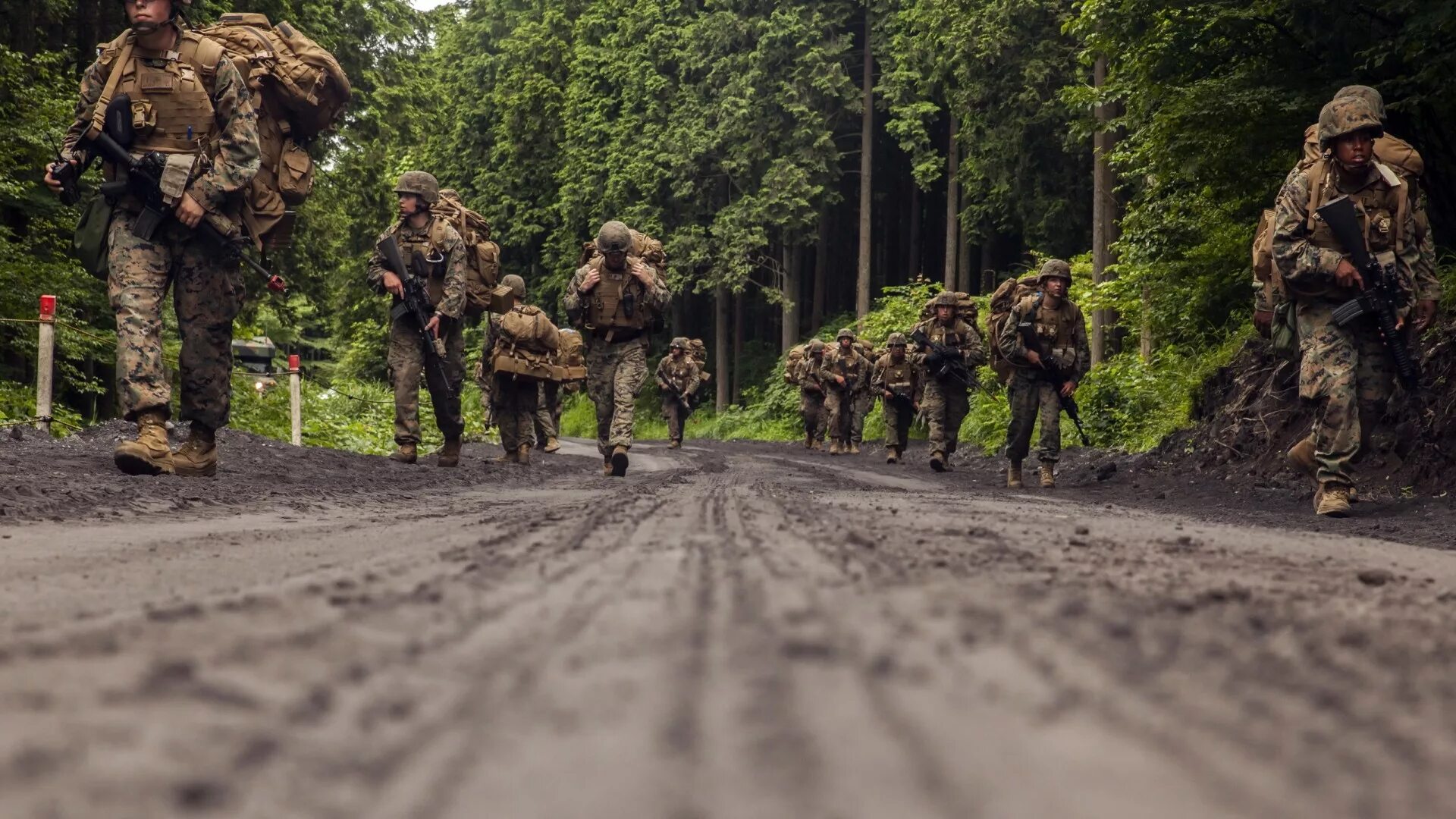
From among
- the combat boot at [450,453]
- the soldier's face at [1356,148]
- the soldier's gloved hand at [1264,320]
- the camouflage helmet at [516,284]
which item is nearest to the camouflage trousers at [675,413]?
the camouflage helmet at [516,284]

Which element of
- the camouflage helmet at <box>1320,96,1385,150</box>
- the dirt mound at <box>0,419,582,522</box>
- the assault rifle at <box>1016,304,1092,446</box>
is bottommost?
the dirt mound at <box>0,419,582,522</box>

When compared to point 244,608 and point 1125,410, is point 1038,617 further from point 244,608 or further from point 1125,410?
point 1125,410

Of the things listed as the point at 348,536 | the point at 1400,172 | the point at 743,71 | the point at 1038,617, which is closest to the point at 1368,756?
the point at 1038,617

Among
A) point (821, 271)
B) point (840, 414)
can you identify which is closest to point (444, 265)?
point (840, 414)

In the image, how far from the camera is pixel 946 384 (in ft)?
49.3

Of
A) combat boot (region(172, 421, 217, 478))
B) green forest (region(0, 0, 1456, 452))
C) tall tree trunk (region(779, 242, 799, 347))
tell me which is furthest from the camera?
tall tree trunk (region(779, 242, 799, 347))

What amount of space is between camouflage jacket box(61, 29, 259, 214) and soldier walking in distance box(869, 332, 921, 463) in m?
12.8

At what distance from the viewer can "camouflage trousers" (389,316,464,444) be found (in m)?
10.6

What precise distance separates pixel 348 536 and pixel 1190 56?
9247 mm

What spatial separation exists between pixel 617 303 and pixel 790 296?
28898 mm

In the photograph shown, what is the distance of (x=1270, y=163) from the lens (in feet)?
33.1

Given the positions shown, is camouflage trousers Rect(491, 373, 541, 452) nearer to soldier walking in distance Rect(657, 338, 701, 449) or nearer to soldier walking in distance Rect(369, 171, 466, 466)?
soldier walking in distance Rect(369, 171, 466, 466)

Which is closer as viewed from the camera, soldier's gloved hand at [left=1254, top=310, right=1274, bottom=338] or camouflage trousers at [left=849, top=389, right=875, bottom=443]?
soldier's gloved hand at [left=1254, top=310, right=1274, bottom=338]

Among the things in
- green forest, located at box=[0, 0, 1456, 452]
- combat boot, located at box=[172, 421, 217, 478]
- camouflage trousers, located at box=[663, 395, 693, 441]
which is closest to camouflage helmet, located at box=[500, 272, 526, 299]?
green forest, located at box=[0, 0, 1456, 452]
